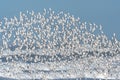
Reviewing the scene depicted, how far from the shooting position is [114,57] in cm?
18388

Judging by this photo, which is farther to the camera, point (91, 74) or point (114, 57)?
point (114, 57)

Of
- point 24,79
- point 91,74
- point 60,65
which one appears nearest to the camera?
point 24,79

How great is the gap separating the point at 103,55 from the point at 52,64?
1914cm

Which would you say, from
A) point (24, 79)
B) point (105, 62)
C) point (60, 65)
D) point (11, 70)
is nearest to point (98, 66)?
point (105, 62)

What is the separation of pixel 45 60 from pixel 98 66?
33.5 m

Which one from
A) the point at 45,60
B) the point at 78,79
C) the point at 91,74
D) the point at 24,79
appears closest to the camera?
the point at 24,79

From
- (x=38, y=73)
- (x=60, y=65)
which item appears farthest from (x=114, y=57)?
(x=38, y=73)

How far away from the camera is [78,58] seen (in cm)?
18775

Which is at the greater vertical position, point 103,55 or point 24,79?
point 103,55

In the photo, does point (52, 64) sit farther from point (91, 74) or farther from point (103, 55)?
point (91, 74)

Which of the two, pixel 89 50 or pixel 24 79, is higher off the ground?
pixel 89 50

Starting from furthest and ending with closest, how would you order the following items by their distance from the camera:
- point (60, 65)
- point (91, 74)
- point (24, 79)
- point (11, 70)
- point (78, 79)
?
point (60, 65), point (11, 70), point (91, 74), point (78, 79), point (24, 79)

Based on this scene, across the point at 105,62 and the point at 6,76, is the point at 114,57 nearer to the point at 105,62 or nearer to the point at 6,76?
the point at 105,62

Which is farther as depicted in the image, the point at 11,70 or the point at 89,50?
the point at 89,50
